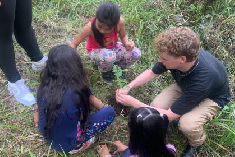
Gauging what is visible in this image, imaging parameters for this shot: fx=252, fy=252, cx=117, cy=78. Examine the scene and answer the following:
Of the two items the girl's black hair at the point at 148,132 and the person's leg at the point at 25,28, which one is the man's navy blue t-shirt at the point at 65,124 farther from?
the person's leg at the point at 25,28

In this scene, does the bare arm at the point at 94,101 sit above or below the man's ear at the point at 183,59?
below

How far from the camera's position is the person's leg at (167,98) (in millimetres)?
2512

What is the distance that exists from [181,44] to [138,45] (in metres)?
1.45

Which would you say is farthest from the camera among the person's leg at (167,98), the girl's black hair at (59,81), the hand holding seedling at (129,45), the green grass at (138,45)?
the hand holding seedling at (129,45)

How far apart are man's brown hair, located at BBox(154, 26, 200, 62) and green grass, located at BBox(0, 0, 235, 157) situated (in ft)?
2.88

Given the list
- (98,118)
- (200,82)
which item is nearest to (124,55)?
(98,118)

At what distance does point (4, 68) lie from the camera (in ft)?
7.97

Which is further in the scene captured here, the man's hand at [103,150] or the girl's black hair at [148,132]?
the man's hand at [103,150]

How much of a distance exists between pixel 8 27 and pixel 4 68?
49cm

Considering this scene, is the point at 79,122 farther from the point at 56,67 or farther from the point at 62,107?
the point at 56,67

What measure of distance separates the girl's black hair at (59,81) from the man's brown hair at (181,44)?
69 cm

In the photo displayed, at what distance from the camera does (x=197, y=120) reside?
7.15ft

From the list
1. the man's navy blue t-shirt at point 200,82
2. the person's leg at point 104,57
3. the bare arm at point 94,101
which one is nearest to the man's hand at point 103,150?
the bare arm at point 94,101

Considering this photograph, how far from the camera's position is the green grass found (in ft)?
7.89
